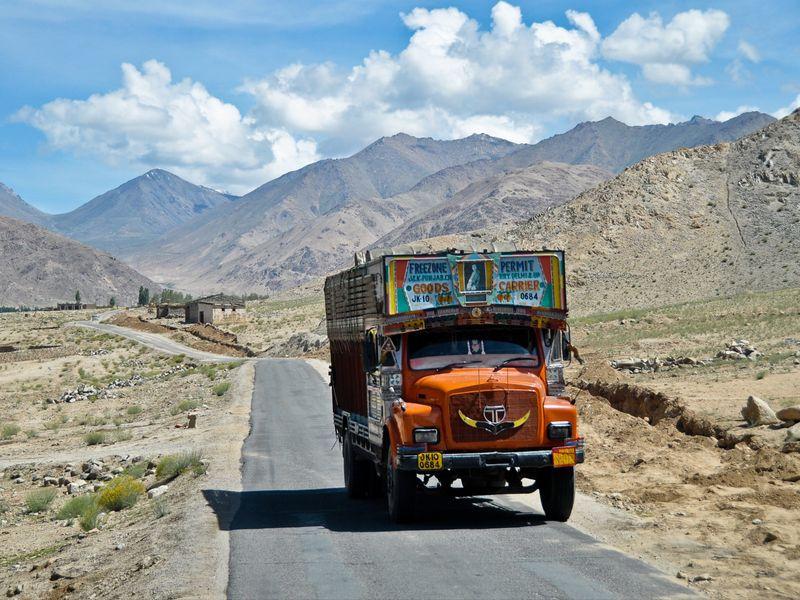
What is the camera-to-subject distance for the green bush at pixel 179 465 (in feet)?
78.5

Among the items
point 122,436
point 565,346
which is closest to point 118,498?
point 565,346

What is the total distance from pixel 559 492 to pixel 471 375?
200 centimetres

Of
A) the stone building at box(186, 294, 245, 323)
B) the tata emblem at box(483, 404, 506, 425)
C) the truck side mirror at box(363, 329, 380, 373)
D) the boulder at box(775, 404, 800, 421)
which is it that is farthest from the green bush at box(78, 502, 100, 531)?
the stone building at box(186, 294, 245, 323)

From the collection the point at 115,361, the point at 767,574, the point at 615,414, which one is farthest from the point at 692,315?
the point at 767,574

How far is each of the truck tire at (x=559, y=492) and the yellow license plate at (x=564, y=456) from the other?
1.02 feet

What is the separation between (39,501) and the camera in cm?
2327

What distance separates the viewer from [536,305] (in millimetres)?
14641

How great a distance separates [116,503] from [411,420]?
9.71 metres

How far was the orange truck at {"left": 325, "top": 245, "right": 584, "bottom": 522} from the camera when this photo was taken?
1352cm

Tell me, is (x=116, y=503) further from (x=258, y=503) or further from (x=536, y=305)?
(x=536, y=305)

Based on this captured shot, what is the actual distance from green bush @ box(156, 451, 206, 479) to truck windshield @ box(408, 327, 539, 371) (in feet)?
33.7

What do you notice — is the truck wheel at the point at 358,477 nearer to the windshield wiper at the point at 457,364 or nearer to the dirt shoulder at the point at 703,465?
the windshield wiper at the point at 457,364

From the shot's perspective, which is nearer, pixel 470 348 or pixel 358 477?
pixel 470 348

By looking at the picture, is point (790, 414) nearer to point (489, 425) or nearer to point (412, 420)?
point (489, 425)
